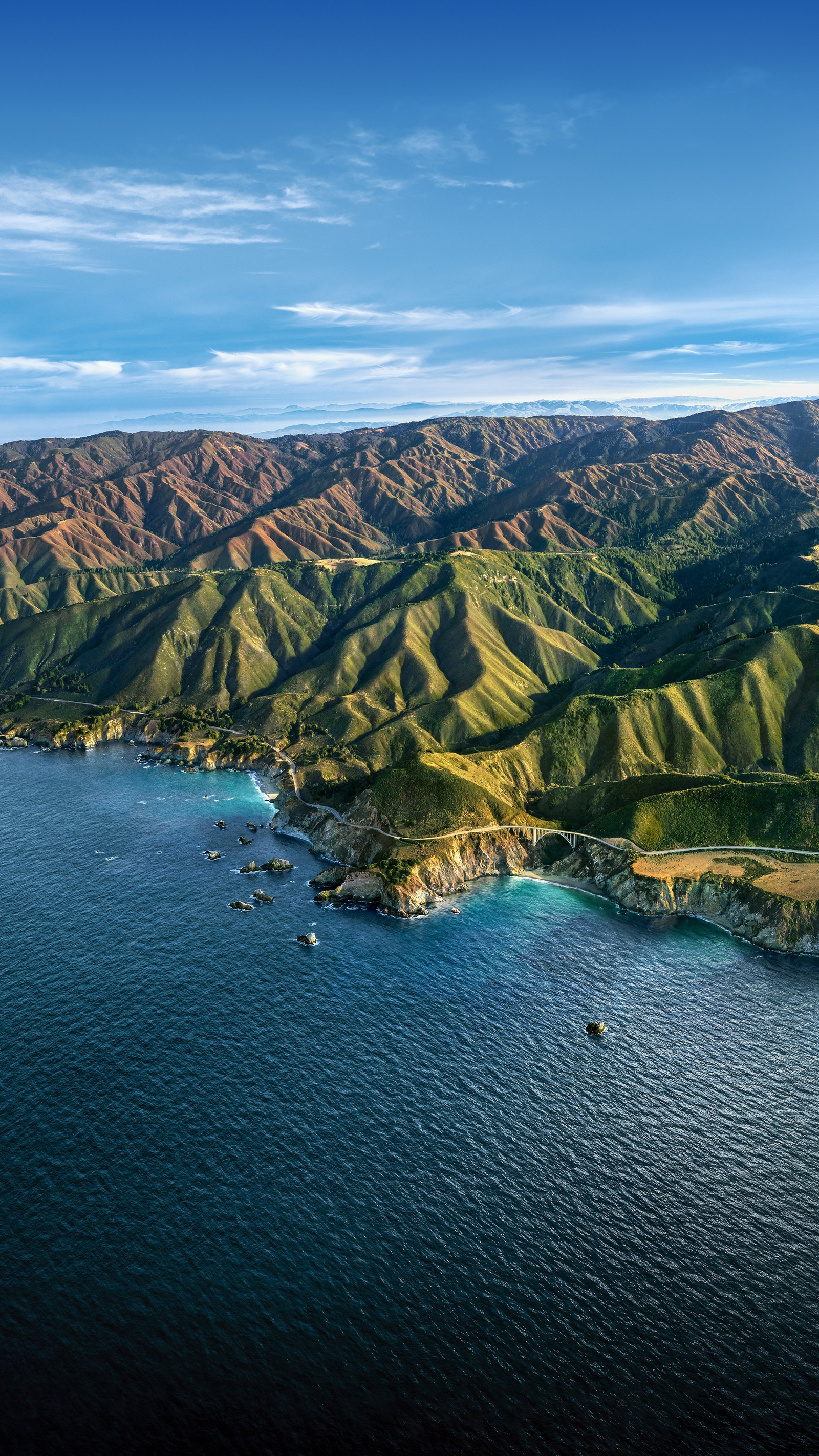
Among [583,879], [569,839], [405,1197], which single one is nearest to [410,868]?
[583,879]

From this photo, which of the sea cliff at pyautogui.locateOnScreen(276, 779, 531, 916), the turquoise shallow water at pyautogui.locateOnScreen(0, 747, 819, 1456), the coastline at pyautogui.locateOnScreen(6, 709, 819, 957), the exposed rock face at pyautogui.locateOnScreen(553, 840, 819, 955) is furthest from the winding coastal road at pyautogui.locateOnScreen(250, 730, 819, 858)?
the turquoise shallow water at pyautogui.locateOnScreen(0, 747, 819, 1456)

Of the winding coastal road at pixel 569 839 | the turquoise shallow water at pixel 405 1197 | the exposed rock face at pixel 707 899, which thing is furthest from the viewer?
the winding coastal road at pixel 569 839

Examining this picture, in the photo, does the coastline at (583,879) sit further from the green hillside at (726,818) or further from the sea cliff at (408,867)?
the green hillside at (726,818)

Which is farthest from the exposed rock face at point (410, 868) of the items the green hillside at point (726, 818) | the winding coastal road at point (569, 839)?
the green hillside at point (726, 818)

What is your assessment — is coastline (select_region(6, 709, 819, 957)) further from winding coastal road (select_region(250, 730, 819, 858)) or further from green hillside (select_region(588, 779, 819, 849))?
green hillside (select_region(588, 779, 819, 849))

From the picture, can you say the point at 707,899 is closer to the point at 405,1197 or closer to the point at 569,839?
the point at 569,839

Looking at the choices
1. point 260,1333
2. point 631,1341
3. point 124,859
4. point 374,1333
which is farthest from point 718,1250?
point 124,859
